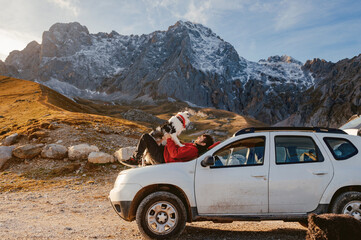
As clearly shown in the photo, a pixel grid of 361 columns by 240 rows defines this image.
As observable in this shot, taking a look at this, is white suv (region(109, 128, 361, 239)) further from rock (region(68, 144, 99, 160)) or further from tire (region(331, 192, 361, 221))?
rock (region(68, 144, 99, 160))

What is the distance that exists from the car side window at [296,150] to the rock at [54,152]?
13216 mm

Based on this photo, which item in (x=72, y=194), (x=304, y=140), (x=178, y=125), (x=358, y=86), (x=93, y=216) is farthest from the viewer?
(x=358, y=86)

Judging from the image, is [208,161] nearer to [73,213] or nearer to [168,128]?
[168,128]

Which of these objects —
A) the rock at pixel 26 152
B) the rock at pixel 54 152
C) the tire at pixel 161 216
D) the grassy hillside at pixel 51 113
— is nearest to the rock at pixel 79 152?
the rock at pixel 54 152

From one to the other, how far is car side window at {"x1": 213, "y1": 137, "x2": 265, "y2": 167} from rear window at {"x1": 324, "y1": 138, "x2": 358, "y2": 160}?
4.49 ft

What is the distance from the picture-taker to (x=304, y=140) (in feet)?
18.4

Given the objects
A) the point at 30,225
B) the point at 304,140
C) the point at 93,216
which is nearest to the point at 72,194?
the point at 93,216

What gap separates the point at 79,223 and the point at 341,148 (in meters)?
6.52

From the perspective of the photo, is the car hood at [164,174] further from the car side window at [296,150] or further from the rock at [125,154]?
the rock at [125,154]

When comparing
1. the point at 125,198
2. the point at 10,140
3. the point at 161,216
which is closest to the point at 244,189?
the point at 161,216

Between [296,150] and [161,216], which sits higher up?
[296,150]

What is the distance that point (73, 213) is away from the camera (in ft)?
27.8

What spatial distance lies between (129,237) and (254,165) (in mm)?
3009

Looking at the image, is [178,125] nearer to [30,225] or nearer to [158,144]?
[158,144]
